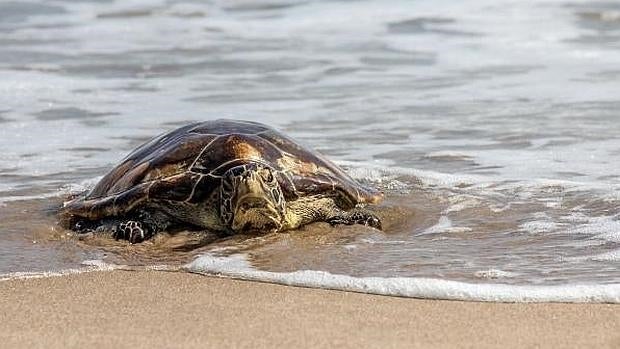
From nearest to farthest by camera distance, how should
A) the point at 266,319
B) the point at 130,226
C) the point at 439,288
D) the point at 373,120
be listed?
1. the point at 266,319
2. the point at 439,288
3. the point at 130,226
4. the point at 373,120

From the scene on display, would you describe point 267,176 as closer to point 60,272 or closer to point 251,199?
point 251,199

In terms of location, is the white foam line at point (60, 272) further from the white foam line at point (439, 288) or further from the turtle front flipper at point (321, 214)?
the turtle front flipper at point (321, 214)

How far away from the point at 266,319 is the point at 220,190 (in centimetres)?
156

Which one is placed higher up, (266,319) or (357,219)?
(266,319)

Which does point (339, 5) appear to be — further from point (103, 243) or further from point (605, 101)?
point (103, 243)

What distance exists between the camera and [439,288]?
4395 mm

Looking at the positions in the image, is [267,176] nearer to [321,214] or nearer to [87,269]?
A: [321,214]

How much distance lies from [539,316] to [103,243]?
2.24 meters

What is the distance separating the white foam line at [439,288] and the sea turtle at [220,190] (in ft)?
2.47

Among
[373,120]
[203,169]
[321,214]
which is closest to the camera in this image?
[203,169]

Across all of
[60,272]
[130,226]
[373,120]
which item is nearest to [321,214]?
[130,226]

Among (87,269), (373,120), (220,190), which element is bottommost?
(373,120)

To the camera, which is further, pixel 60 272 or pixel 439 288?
pixel 60 272

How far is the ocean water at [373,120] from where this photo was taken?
4965 mm
